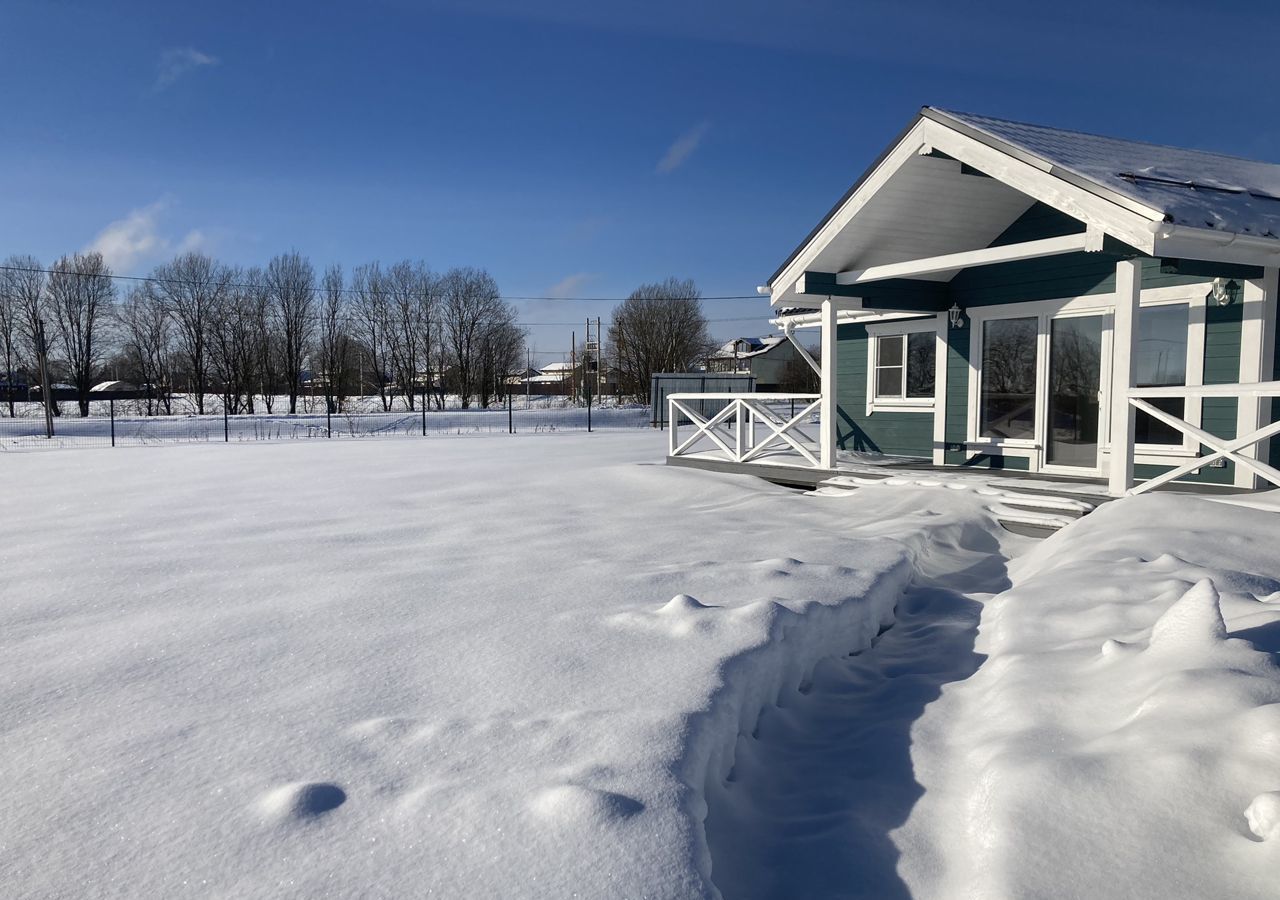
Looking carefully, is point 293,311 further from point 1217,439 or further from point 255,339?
point 1217,439

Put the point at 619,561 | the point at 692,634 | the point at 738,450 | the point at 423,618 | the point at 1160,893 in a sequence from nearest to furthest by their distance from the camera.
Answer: the point at 1160,893
the point at 692,634
the point at 423,618
the point at 619,561
the point at 738,450

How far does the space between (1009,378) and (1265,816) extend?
24.6ft

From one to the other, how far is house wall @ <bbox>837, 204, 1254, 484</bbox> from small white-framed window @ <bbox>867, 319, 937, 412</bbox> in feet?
0.44

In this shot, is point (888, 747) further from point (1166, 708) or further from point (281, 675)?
point (281, 675)

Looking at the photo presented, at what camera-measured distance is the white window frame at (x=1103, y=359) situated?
7102 millimetres

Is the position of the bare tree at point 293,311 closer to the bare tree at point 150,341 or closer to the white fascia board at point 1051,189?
the bare tree at point 150,341

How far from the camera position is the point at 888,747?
3023 millimetres

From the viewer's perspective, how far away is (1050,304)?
27.0 ft

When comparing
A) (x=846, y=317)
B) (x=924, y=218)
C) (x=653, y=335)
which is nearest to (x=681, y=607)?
(x=924, y=218)

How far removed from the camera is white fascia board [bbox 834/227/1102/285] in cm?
639

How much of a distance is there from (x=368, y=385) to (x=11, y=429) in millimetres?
29203

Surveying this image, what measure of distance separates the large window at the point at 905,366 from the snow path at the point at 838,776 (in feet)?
18.7

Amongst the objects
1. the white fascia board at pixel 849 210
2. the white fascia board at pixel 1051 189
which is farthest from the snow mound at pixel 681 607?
the white fascia board at pixel 849 210

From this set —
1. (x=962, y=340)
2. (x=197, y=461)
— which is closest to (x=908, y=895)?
(x=962, y=340)
